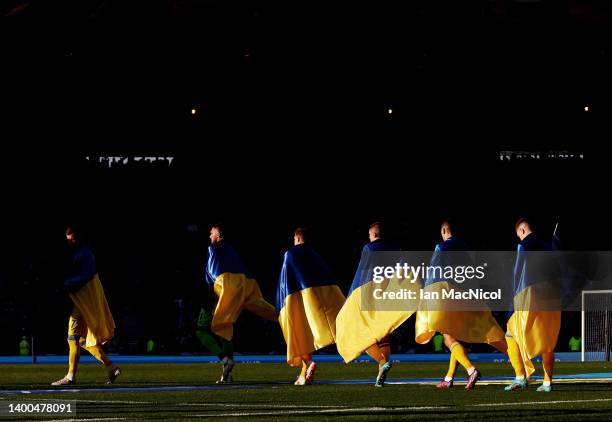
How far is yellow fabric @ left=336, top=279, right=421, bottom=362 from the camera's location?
15992 mm

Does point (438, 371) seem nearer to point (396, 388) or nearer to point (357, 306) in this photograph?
point (357, 306)

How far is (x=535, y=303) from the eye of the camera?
14.8 meters

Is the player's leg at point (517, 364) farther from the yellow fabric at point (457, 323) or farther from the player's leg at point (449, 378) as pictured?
the player's leg at point (449, 378)

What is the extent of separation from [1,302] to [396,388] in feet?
52.2

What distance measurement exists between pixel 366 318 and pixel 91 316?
3.74m

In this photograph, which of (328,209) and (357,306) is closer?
(357,306)

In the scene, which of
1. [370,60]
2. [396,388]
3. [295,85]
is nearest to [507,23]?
[370,60]

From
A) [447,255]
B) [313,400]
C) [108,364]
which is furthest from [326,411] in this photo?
[108,364]

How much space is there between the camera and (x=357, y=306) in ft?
53.6

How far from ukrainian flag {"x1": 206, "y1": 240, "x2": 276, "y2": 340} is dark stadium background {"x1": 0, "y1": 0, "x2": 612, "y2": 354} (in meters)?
10.7

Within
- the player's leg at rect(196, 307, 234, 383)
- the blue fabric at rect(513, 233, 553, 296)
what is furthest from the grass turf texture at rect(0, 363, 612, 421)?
the blue fabric at rect(513, 233, 553, 296)

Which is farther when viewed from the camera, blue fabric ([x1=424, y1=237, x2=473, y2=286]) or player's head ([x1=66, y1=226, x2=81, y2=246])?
player's head ([x1=66, y1=226, x2=81, y2=246])

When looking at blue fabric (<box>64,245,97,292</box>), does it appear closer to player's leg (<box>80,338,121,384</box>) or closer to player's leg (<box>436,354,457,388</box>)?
player's leg (<box>80,338,121,384</box>)

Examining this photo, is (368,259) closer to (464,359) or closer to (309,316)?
(309,316)
